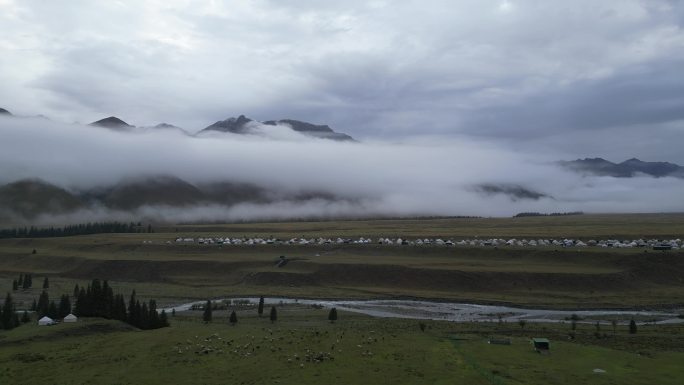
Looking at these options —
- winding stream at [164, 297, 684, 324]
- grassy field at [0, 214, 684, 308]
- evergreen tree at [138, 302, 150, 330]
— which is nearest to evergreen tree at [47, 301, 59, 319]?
evergreen tree at [138, 302, 150, 330]

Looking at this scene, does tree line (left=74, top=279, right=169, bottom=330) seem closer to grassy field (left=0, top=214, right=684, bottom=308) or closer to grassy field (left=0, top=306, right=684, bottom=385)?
grassy field (left=0, top=306, right=684, bottom=385)

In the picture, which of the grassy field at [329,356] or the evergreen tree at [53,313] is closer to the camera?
the grassy field at [329,356]

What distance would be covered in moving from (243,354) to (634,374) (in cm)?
2901

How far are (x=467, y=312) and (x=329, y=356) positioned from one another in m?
43.2

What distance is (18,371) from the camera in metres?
41.6

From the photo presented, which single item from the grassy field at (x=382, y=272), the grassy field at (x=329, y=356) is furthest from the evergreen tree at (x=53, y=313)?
the grassy field at (x=382, y=272)

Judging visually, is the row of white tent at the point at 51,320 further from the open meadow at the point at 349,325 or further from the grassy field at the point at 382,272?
the grassy field at the point at 382,272

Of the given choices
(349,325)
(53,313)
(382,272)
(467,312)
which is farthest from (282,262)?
(53,313)

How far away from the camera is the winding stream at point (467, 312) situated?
74.9m

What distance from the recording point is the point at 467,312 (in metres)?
82.3

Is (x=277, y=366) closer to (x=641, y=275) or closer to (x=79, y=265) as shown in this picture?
(x=641, y=275)

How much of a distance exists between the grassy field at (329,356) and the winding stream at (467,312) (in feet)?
38.2

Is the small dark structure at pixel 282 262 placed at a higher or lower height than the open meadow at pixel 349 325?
higher

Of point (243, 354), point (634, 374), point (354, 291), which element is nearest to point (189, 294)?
point (354, 291)
